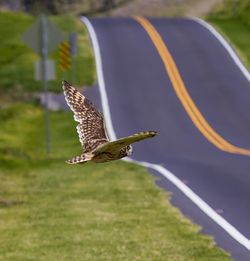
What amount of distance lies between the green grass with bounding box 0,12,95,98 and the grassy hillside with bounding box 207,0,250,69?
7877 mm

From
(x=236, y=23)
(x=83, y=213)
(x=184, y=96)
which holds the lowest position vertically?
(x=184, y=96)

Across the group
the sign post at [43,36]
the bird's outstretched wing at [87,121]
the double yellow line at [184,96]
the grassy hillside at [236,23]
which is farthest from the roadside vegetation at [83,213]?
the grassy hillside at [236,23]

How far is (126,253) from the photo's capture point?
13.6 metres

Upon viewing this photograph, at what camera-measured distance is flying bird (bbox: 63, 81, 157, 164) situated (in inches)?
310

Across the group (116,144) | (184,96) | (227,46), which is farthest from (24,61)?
(116,144)

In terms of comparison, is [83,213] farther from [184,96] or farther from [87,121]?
[184,96]

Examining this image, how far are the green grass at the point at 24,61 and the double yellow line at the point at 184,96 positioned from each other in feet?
12.0

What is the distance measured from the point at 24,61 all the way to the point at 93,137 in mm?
39938

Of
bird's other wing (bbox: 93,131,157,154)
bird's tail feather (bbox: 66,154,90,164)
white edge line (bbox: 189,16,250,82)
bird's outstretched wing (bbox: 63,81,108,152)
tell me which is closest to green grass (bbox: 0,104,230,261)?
bird's outstretched wing (bbox: 63,81,108,152)

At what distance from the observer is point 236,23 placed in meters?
57.0

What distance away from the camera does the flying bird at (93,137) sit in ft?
25.8

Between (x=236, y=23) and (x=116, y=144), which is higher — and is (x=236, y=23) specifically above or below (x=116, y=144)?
below

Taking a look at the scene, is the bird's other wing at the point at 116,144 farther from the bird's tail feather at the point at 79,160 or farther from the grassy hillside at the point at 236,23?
the grassy hillside at the point at 236,23

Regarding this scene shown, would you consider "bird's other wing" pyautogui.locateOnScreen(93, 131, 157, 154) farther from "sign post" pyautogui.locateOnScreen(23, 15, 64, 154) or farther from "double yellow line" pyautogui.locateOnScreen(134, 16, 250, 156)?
"sign post" pyautogui.locateOnScreen(23, 15, 64, 154)
